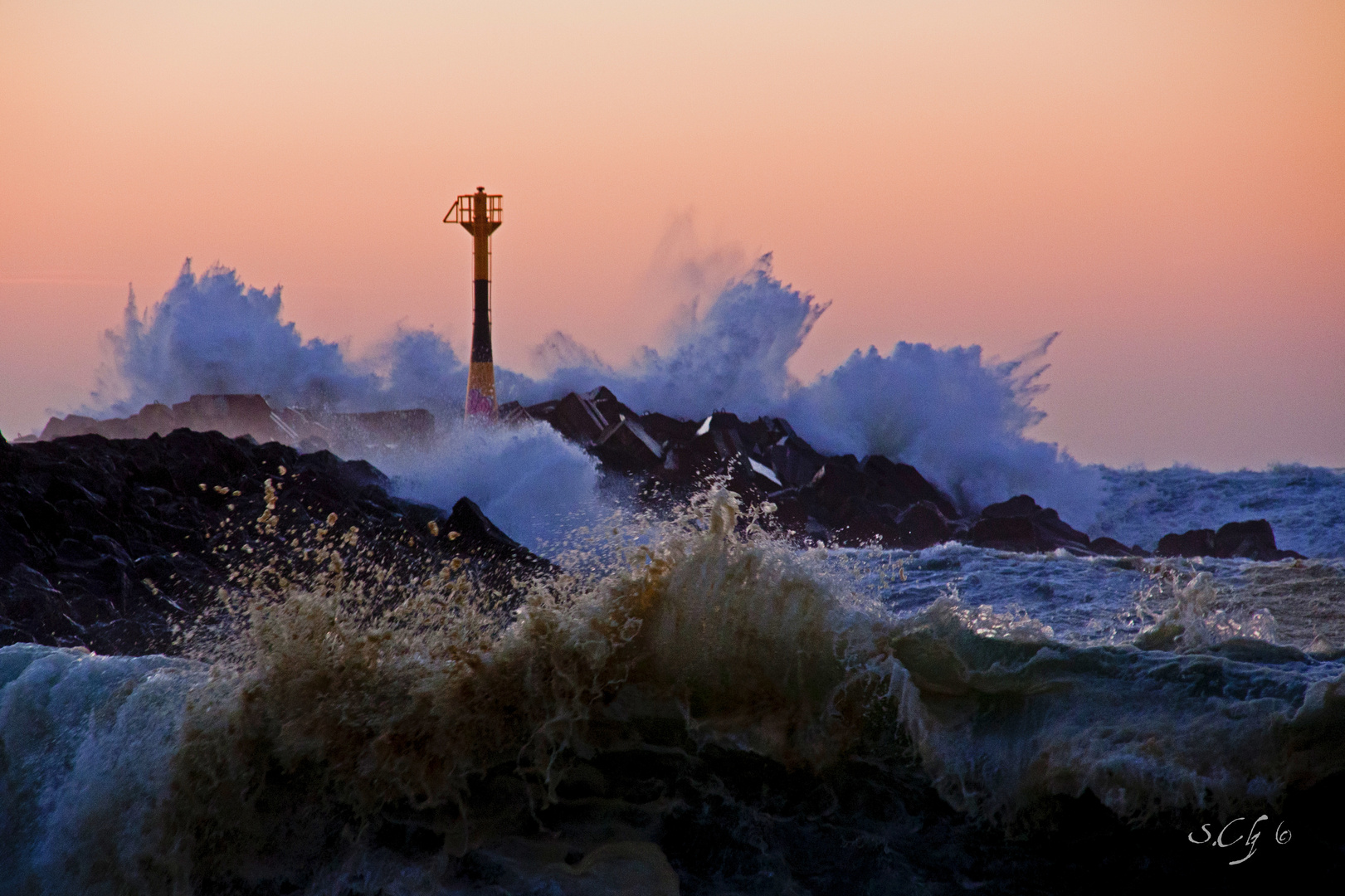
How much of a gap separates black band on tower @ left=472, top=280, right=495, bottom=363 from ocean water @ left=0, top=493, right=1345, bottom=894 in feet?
50.6

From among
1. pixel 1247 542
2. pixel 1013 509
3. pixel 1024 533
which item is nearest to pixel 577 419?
pixel 1013 509

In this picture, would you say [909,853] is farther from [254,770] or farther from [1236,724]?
[254,770]

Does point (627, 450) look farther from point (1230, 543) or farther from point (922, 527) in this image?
point (1230, 543)

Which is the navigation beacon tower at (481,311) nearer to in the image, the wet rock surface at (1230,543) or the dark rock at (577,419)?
the dark rock at (577,419)

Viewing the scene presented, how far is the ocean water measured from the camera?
3.38 metres

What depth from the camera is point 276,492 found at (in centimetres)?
1251

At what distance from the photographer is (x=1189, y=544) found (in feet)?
57.2

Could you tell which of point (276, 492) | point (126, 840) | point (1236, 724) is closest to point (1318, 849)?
point (1236, 724)

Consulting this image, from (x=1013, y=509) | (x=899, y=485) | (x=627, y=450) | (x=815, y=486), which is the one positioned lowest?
(x=1013, y=509)

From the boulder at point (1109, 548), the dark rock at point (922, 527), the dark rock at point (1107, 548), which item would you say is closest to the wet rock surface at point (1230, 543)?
the boulder at point (1109, 548)

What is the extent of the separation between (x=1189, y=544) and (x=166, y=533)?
551 inches

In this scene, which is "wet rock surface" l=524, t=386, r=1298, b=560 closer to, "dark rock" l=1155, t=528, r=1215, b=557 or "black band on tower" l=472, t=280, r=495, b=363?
"dark rock" l=1155, t=528, r=1215, b=557

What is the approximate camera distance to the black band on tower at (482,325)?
19328 mm

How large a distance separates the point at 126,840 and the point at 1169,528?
70.7 feet
